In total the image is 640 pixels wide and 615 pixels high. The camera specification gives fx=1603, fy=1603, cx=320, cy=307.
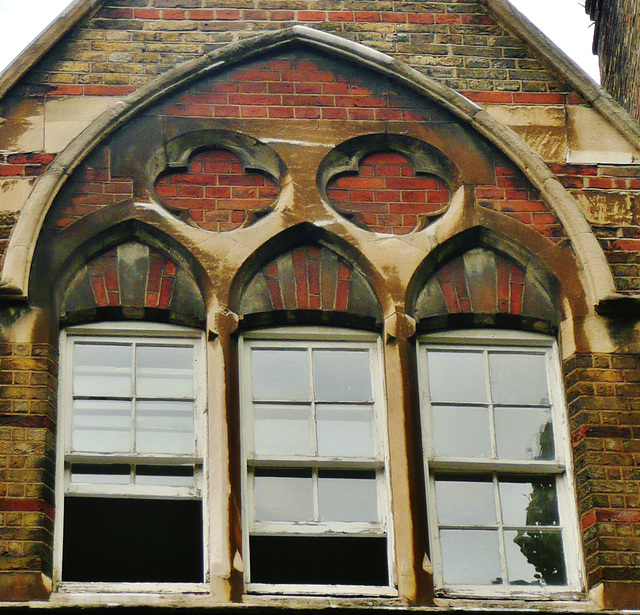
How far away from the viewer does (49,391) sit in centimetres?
846

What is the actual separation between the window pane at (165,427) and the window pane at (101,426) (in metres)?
0.07

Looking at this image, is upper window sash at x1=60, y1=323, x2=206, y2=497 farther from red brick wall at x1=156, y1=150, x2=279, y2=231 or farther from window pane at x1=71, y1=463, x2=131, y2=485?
red brick wall at x1=156, y1=150, x2=279, y2=231

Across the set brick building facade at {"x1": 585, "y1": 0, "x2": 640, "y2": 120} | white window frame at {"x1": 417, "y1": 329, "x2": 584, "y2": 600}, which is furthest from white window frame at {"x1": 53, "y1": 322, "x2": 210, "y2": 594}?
brick building facade at {"x1": 585, "y1": 0, "x2": 640, "y2": 120}

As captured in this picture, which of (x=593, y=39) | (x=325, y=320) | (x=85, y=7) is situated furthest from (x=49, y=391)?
(x=593, y=39)

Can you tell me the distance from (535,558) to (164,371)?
2.24 metres

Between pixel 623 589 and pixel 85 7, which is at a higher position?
pixel 85 7

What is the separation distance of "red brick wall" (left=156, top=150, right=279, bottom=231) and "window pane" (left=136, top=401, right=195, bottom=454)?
3.63ft

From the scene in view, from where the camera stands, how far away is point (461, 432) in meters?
8.77

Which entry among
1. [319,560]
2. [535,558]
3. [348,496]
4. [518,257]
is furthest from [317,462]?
[518,257]

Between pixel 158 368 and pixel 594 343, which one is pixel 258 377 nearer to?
pixel 158 368

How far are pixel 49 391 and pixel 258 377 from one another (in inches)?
45.7

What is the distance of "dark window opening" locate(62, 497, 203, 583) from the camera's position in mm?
8141

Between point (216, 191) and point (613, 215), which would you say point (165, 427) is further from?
point (613, 215)

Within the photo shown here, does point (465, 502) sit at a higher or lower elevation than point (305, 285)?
lower
